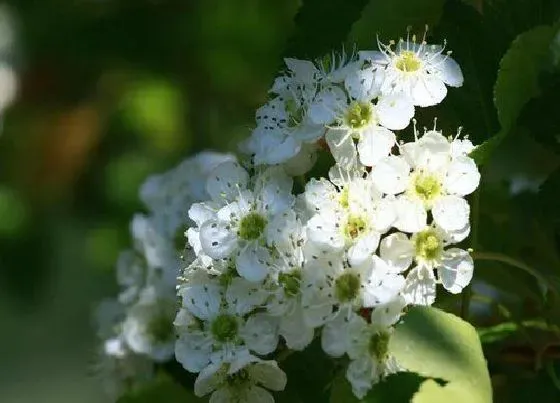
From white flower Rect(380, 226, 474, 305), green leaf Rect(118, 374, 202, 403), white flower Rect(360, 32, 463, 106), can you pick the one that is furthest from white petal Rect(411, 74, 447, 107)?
green leaf Rect(118, 374, 202, 403)

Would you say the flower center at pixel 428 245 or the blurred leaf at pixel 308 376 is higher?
the flower center at pixel 428 245

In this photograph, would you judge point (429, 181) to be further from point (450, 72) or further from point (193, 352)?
point (193, 352)

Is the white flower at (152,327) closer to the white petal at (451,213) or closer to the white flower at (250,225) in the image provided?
the white flower at (250,225)

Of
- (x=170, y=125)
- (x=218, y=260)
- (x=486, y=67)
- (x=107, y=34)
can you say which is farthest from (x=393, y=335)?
(x=107, y=34)

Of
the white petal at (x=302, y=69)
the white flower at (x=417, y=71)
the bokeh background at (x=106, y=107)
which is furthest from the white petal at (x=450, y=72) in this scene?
the bokeh background at (x=106, y=107)

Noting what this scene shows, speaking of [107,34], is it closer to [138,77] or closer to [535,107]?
[138,77]

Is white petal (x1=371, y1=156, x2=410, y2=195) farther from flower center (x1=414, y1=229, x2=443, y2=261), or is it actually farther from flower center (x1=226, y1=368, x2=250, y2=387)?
flower center (x1=226, y1=368, x2=250, y2=387)
